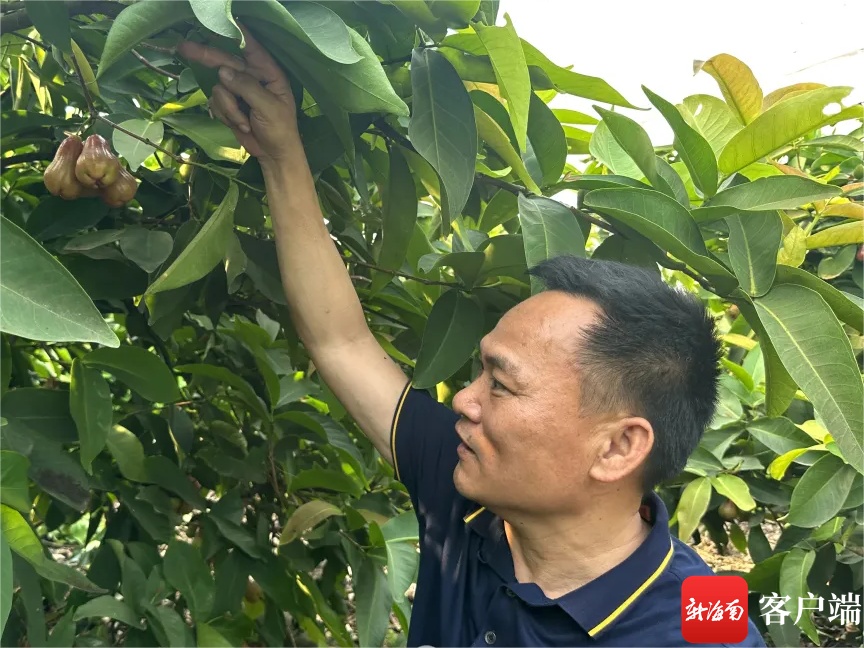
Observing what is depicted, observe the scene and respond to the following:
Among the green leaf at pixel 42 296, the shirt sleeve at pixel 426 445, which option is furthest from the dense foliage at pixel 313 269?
the shirt sleeve at pixel 426 445

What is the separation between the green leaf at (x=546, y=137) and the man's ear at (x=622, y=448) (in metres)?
0.26

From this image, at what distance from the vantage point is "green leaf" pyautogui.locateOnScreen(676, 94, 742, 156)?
2.90ft

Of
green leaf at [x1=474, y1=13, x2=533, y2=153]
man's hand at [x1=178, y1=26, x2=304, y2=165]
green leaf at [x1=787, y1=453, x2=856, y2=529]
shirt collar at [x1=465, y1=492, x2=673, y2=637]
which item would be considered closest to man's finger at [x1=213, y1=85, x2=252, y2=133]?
man's hand at [x1=178, y1=26, x2=304, y2=165]

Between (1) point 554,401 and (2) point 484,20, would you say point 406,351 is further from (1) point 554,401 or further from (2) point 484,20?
(2) point 484,20

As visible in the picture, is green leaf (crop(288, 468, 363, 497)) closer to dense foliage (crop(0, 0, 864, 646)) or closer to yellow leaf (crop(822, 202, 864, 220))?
dense foliage (crop(0, 0, 864, 646))

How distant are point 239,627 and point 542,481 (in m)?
0.52

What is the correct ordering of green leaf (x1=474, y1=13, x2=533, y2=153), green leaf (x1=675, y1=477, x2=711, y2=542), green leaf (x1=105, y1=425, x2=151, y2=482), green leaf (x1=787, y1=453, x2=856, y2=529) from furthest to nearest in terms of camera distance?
green leaf (x1=675, y1=477, x2=711, y2=542)
green leaf (x1=787, y1=453, x2=856, y2=529)
green leaf (x1=105, y1=425, x2=151, y2=482)
green leaf (x1=474, y1=13, x2=533, y2=153)

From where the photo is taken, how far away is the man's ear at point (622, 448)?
2.73ft

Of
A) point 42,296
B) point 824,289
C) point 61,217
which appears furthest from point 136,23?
point 824,289

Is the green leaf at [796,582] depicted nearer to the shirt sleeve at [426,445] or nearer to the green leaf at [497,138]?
the shirt sleeve at [426,445]

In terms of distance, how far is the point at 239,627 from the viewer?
1111 mm

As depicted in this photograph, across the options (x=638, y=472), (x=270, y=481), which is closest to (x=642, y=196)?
(x=638, y=472)

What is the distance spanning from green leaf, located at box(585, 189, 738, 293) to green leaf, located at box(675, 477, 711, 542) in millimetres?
783

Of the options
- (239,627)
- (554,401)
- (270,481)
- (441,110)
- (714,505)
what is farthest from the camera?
(714,505)
